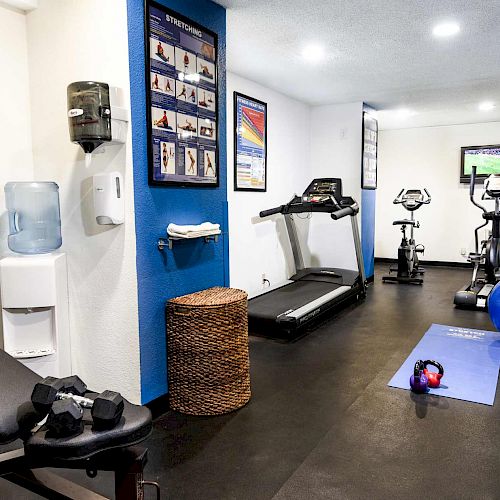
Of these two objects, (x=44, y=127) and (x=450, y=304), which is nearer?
(x=44, y=127)

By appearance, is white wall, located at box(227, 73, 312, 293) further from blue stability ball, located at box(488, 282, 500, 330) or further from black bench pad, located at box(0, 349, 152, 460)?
black bench pad, located at box(0, 349, 152, 460)

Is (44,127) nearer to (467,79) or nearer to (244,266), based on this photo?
(244,266)

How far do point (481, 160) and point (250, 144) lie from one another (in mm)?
4925

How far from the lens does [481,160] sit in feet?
26.8

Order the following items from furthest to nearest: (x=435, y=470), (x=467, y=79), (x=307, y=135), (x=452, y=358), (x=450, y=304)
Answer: (x=307, y=135), (x=450, y=304), (x=467, y=79), (x=452, y=358), (x=435, y=470)

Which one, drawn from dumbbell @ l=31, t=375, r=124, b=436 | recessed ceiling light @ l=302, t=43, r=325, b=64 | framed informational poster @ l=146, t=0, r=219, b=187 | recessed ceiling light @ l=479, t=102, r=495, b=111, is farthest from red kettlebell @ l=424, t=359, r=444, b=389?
recessed ceiling light @ l=479, t=102, r=495, b=111

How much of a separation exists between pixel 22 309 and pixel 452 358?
3.13 meters

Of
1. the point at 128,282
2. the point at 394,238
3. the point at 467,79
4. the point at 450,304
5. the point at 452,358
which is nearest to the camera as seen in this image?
the point at 128,282

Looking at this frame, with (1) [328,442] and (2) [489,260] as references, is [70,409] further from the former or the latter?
(2) [489,260]

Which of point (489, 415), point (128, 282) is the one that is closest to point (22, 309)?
point (128, 282)

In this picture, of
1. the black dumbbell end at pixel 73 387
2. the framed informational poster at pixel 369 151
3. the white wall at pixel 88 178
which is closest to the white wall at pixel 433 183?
the framed informational poster at pixel 369 151

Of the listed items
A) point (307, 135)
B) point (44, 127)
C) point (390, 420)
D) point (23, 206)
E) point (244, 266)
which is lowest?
point (390, 420)

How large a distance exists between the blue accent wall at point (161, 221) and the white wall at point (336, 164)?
138 inches

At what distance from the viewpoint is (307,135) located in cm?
677
